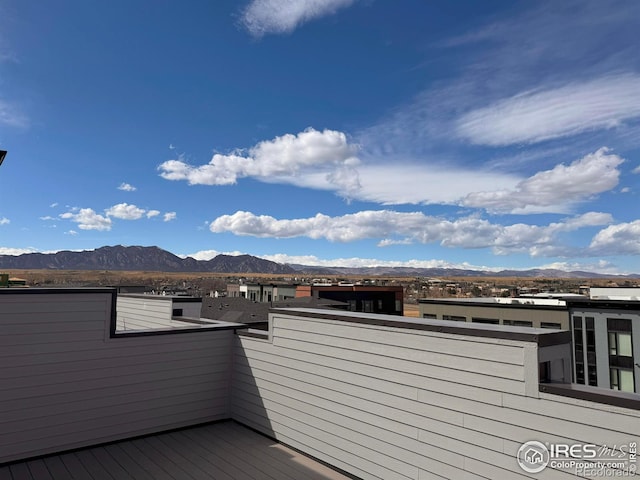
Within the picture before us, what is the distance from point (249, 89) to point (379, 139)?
7561mm

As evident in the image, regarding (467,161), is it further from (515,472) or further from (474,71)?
(515,472)

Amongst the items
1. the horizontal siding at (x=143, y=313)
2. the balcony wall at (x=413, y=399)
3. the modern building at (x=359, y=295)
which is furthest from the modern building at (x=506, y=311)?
the balcony wall at (x=413, y=399)

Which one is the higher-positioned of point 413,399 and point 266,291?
point 413,399

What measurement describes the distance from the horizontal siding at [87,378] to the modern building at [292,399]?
0.06 ft

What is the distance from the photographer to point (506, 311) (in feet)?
78.4

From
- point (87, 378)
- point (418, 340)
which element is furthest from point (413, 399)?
point (87, 378)

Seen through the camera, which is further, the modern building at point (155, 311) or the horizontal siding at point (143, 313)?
the horizontal siding at point (143, 313)

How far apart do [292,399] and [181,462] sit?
192 centimetres

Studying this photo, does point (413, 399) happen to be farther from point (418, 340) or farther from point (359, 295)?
point (359, 295)

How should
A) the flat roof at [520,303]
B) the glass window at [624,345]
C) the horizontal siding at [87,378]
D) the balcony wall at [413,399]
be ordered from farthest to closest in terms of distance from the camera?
the flat roof at [520,303], the glass window at [624,345], the horizontal siding at [87,378], the balcony wall at [413,399]

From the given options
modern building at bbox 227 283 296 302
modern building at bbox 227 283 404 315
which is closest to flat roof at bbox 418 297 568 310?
modern building at bbox 227 283 404 315

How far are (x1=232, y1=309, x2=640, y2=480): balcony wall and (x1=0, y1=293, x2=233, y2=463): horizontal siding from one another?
1247 millimetres

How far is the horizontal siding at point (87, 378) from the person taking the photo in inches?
221

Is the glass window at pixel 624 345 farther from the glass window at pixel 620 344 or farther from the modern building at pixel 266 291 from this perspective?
the modern building at pixel 266 291
